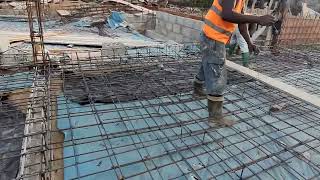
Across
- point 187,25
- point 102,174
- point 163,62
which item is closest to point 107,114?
point 102,174

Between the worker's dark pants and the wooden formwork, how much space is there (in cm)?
406

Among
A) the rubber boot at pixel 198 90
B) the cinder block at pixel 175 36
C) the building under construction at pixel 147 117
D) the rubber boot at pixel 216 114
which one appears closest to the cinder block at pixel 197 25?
the cinder block at pixel 175 36

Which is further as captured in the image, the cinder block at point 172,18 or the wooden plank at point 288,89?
the cinder block at point 172,18

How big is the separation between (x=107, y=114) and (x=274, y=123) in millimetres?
1988

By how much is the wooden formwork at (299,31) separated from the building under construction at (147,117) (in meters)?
0.67

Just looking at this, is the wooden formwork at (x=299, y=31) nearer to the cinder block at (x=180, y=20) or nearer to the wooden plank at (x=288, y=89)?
the cinder block at (x=180, y=20)

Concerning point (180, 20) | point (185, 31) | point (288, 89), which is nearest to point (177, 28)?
point (180, 20)

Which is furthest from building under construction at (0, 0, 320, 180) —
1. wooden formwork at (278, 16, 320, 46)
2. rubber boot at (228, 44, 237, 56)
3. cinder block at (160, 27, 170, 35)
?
cinder block at (160, 27, 170, 35)

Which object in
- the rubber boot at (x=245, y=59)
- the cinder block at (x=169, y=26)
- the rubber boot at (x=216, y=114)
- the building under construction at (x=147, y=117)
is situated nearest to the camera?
the building under construction at (x=147, y=117)

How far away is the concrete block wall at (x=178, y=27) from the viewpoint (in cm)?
704

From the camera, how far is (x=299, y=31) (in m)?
7.16

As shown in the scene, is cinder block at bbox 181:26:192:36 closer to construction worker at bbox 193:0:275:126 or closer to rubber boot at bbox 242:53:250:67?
rubber boot at bbox 242:53:250:67

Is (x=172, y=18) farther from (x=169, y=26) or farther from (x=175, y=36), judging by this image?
(x=175, y=36)

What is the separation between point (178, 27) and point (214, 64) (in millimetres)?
4659
